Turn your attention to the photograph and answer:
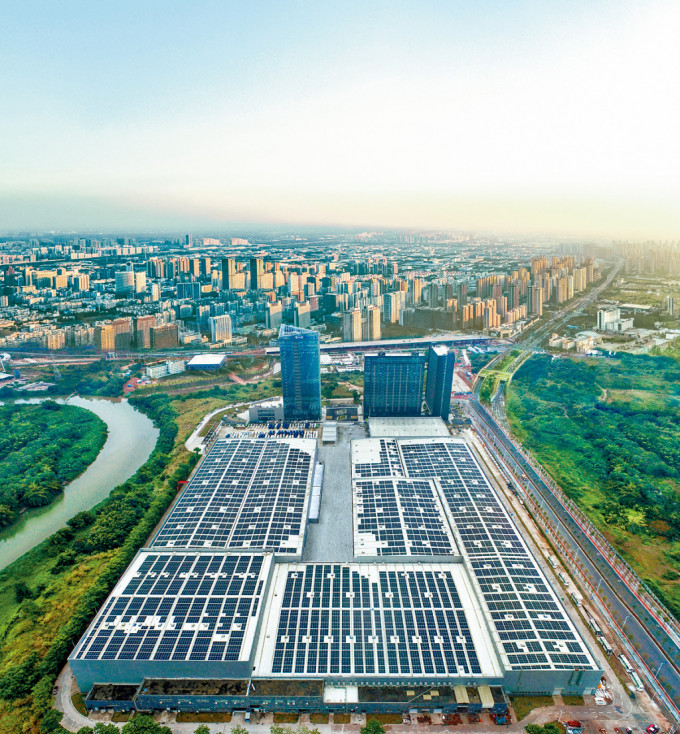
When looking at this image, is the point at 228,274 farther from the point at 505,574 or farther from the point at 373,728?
the point at 373,728

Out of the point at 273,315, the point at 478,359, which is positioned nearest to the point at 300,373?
the point at 478,359

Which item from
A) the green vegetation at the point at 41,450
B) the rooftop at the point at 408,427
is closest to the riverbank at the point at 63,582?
the green vegetation at the point at 41,450

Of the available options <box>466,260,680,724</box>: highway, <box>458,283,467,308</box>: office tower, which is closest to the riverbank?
<box>466,260,680,724</box>: highway

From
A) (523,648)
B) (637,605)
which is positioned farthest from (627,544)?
(523,648)

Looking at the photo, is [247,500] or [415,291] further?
[415,291]

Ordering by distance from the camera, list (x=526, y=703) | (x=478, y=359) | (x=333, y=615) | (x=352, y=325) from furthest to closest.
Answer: (x=352, y=325) < (x=478, y=359) < (x=333, y=615) < (x=526, y=703)

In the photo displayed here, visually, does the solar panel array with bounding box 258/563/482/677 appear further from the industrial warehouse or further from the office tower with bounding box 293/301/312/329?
the office tower with bounding box 293/301/312/329

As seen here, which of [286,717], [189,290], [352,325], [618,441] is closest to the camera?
[286,717]
